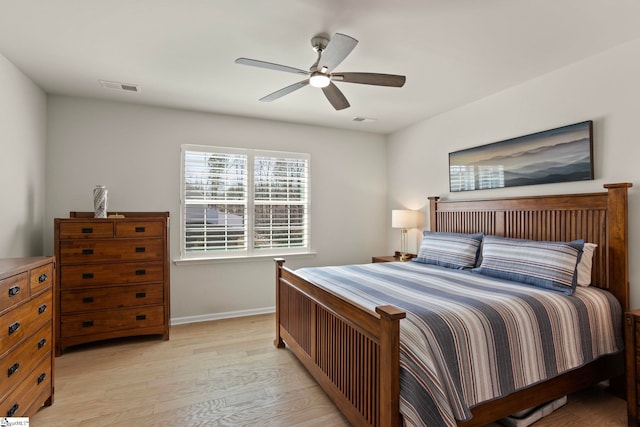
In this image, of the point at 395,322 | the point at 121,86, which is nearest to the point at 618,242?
the point at 395,322

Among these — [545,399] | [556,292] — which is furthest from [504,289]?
[545,399]

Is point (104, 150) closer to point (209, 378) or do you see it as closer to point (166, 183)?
point (166, 183)

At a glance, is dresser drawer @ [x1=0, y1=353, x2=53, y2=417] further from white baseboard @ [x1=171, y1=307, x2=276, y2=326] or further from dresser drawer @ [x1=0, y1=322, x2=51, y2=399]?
white baseboard @ [x1=171, y1=307, x2=276, y2=326]

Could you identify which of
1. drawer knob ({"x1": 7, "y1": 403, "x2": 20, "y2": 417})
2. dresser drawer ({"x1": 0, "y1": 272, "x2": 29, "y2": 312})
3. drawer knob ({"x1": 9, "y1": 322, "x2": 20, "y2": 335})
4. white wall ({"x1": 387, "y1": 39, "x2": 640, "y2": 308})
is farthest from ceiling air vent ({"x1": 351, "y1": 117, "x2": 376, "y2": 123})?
drawer knob ({"x1": 7, "y1": 403, "x2": 20, "y2": 417})

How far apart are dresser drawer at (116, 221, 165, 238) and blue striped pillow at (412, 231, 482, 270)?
9.26ft

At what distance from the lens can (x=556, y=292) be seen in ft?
7.65

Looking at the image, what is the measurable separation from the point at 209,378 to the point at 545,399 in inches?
93.4

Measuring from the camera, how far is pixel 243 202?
170 inches

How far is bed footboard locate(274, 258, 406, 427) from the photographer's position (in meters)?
1.57

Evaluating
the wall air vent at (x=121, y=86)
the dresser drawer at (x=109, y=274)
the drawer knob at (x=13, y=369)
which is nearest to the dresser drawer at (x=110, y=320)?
the dresser drawer at (x=109, y=274)

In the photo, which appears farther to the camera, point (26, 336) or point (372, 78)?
point (372, 78)

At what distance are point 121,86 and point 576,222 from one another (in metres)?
4.34

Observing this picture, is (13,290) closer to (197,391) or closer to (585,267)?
(197,391)

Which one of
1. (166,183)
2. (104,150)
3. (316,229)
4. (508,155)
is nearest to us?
(508,155)
